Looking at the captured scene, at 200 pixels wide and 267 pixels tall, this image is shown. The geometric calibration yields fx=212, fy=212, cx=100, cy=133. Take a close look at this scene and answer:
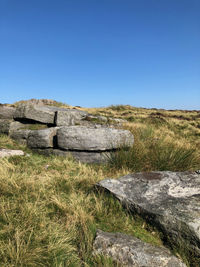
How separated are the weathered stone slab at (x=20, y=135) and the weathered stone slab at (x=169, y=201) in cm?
436

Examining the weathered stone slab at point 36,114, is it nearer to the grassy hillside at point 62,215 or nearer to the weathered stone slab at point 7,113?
the weathered stone slab at point 7,113

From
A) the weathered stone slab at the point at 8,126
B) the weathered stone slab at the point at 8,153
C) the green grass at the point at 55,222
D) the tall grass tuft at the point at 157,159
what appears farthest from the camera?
the weathered stone slab at the point at 8,126

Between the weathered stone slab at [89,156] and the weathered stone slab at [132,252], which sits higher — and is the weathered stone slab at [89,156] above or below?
above

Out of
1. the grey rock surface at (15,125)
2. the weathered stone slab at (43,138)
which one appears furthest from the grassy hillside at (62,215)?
the grey rock surface at (15,125)

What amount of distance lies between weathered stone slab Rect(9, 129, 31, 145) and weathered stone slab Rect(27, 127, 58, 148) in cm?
33

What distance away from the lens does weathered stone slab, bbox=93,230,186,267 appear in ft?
7.65

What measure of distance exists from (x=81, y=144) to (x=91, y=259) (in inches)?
159

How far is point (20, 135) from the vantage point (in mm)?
7426

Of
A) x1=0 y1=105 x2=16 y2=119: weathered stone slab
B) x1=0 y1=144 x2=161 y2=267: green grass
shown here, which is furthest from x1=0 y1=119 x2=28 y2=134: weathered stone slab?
x1=0 y1=144 x2=161 y2=267: green grass

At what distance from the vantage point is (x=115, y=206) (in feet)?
11.4

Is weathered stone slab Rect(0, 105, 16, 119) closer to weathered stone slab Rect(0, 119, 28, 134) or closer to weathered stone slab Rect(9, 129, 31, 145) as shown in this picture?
weathered stone slab Rect(0, 119, 28, 134)

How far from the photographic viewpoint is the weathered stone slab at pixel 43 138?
668 centimetres

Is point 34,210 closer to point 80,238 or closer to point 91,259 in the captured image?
point 80,238

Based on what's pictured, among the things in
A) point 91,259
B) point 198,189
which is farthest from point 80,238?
point 198,189
